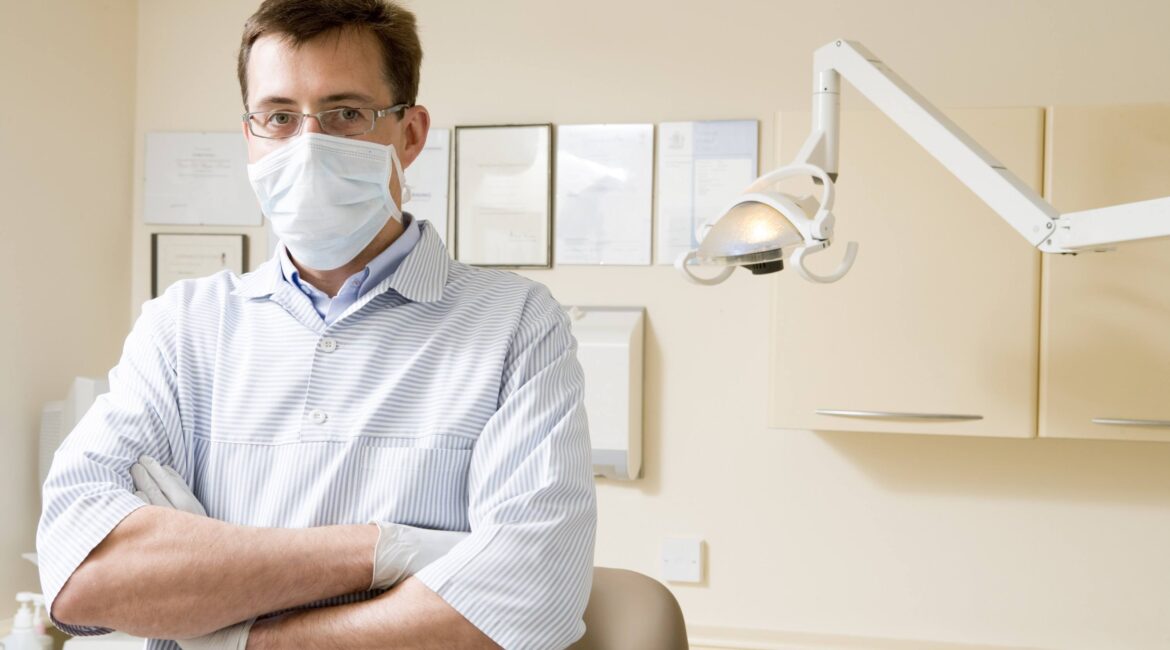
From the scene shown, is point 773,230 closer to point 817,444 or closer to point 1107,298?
point 1107,298

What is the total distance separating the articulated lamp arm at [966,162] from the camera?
4.47 feet

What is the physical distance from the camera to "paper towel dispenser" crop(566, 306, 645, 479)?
2.23 meters

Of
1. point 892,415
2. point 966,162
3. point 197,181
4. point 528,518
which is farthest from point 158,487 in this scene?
point 197,181

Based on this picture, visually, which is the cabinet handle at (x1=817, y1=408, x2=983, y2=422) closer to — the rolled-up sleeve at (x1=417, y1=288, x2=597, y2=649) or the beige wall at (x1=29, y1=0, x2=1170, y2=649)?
the beige wall at (x1=29, y1=0, x2=1170, y2=649)

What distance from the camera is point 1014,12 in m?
2.21

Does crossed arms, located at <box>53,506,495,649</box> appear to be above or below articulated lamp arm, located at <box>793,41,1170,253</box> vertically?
below

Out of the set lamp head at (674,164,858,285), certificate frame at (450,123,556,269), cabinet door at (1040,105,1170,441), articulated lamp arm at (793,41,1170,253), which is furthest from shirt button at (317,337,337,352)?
cabinet door at (1040,105,1170,441)

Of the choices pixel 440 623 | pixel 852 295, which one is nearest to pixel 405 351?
pixel 440 623

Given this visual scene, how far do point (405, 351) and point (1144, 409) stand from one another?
1.40 metres

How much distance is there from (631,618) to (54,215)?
1.69 meters

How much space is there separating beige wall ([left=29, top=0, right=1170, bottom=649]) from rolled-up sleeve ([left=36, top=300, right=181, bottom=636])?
1.16 meters

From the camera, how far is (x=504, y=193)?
241cm

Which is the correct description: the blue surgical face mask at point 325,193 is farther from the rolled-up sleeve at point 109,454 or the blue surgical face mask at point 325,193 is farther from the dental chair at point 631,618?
the dental chair at point 631,618

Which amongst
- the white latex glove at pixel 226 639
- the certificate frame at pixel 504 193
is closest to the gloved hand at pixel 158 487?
the white latex glove at pixel 226 639
